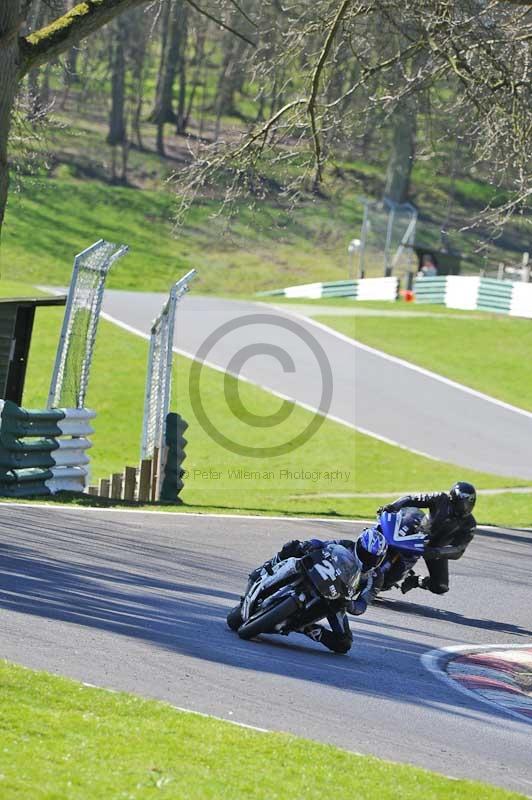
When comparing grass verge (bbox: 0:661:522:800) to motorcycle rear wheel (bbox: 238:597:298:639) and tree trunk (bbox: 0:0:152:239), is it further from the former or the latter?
tree trunk (bbox: 0:0:152:239)

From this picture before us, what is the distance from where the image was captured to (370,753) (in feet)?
21.1

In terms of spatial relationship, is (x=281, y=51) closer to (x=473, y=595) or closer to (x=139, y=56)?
(x=473, y=595)


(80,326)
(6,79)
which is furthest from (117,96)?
(6,79)

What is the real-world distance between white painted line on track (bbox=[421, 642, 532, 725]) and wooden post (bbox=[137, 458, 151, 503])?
7699 millimetres

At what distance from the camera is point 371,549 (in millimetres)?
10086

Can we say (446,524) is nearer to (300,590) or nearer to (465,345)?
(300,590)

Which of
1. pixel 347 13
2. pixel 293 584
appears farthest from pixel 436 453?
pixel 293 584

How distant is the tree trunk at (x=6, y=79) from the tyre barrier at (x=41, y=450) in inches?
126

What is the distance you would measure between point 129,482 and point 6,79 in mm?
6594

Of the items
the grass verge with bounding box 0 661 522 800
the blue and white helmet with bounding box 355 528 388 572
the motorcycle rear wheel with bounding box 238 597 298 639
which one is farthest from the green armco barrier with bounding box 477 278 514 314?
the grass verge with bounding box 0 661 522 800

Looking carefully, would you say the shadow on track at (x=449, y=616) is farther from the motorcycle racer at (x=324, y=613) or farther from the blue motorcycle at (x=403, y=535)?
the motorcycle racer at (x=324, y=613)

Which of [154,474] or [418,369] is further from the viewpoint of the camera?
[418,369]

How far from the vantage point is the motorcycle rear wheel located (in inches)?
346

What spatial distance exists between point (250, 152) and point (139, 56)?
46.9 meters
